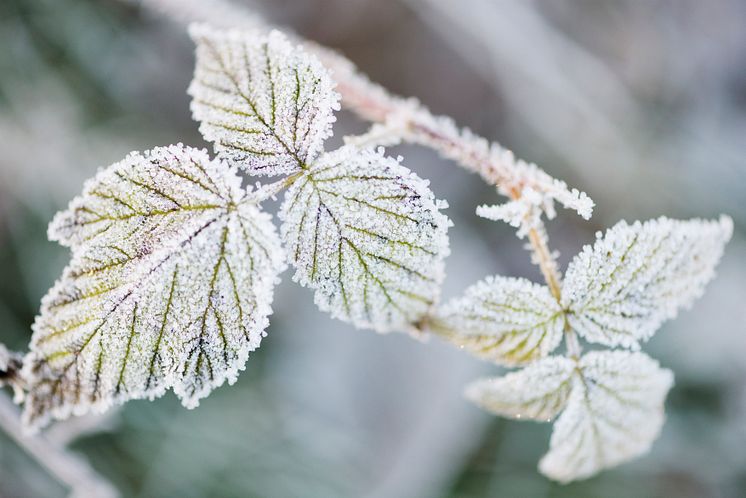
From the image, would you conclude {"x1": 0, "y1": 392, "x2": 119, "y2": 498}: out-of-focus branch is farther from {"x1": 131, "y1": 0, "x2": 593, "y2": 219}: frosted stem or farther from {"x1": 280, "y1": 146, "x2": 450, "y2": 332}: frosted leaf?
{"x1": 131, "y1": 0, "x2": 593, "y2": 219}: frosted stem

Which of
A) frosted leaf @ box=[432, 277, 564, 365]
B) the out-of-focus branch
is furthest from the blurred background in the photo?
frosted leaf @ box=[432, 277, 564, 365]

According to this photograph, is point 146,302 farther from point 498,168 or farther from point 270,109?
point 498,168

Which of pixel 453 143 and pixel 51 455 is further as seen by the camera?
pixel 51 455

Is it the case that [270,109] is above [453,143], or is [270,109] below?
below

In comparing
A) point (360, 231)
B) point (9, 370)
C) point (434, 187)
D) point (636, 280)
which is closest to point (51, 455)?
point (9, 370)

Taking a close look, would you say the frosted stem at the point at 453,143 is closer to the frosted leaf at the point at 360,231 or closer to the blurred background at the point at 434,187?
the frosted leaf at the point at 360,231

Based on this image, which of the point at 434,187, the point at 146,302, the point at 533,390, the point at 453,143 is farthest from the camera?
the point at 434,187

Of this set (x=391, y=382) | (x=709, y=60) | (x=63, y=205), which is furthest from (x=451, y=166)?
(x=63, y=205)
